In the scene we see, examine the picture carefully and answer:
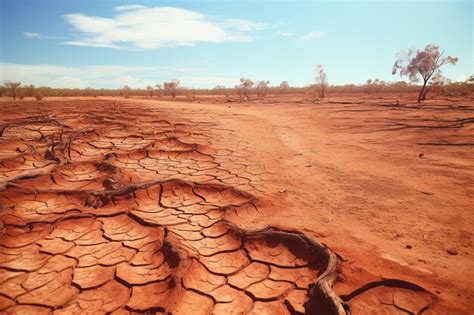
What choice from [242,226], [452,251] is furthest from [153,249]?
[452,251]

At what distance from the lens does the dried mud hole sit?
1827 millimetres

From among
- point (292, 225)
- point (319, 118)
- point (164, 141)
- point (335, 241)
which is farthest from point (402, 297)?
point (319, 118)

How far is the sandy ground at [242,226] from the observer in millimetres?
1866

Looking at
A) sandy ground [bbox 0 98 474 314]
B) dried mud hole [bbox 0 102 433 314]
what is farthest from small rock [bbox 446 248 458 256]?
dried mud hole [bbox 0 102 433 314]

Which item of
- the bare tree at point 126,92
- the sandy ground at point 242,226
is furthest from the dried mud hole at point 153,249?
the bare tree at point 126,92

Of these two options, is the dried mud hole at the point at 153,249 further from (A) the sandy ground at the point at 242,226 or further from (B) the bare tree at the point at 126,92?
(B) the bare tree at the point at 126,92

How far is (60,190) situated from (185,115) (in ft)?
16.8

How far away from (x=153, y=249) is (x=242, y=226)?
86 centimetres

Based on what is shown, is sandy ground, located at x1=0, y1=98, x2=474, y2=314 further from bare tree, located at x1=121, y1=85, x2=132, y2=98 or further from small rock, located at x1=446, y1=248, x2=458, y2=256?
bare tree, located at x1=121, y1=85, x2=132, y2=98

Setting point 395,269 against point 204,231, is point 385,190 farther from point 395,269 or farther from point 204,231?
point 204,231

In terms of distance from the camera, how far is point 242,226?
8.96 ft

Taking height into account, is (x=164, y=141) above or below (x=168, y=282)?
above

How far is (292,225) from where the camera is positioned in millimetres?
2670

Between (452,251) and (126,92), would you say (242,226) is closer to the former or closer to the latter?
(452,251)
